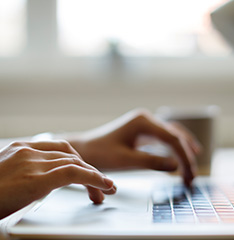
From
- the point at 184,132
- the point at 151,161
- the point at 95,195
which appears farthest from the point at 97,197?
the point at 184,132

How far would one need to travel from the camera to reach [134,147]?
2.68ft

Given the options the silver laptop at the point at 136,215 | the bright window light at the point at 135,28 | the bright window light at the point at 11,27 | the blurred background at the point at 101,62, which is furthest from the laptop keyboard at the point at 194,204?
the bright window light at the point at 11,27

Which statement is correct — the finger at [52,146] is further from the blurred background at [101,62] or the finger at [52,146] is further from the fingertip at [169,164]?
the blurred background at [101,62]

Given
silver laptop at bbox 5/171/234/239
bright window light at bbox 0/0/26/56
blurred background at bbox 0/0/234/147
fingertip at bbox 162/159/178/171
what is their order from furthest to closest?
bright window light at bbox 0/0/26/56
blurred background at bbox 0/0/234/147
fingertip at bbox 162/159/178/171
silver laptop at bbox 5/171/234/239

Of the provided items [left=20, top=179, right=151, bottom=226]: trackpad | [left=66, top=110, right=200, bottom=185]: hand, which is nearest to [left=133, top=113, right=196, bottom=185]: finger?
[left=66, top=110, right=200, bottom=185]: hand

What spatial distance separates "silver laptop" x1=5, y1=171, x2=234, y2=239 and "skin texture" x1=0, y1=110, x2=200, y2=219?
0.03 metres

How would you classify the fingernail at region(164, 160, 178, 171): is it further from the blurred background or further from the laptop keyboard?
the blurred background

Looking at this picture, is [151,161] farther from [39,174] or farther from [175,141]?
[39,174]

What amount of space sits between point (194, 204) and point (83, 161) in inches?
6.4

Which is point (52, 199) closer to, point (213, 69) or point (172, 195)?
point (172, 195)

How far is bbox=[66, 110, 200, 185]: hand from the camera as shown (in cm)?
75

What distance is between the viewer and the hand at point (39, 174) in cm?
44

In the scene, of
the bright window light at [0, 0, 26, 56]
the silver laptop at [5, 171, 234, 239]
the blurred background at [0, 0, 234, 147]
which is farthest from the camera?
the bright window light at [0, 0, 26, 56]

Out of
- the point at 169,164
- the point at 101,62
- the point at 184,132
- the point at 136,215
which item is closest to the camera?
the point at 136,215
